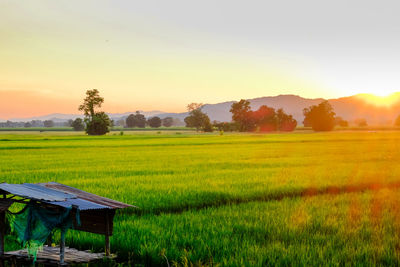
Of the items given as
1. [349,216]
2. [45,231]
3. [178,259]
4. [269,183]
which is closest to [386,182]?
[269,183]

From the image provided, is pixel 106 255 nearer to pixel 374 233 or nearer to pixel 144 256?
pixel 144 256

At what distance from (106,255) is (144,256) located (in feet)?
2.11

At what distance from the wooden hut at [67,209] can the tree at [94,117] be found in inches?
3883

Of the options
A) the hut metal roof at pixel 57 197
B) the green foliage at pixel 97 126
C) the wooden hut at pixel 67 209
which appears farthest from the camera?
the green foliage at pixel 97 126

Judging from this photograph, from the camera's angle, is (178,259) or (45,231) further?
(178,259)

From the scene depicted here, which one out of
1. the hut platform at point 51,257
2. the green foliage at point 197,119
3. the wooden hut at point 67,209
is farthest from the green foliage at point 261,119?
the wooden hut at point 67,209

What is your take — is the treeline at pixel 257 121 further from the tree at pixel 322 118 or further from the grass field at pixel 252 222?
the grass field at pixel 252 222

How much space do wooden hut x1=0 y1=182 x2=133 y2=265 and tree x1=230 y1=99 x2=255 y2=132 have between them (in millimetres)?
134591

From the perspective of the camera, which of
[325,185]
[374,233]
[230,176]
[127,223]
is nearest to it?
[374,233]

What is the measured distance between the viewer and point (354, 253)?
7.25 meters

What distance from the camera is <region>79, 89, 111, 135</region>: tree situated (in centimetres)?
10400

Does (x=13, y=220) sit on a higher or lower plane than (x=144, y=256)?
higher

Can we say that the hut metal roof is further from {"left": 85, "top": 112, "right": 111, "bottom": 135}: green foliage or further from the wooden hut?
{"left": 85, "top": 112, "right": 111, "bottom": 135}: green foliage

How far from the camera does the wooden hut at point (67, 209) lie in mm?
6242
